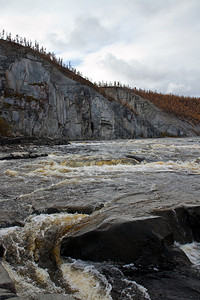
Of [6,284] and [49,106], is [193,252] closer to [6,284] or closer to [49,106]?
[6,284]

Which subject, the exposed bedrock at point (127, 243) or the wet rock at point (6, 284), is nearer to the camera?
the wet rock at point (6, 284)

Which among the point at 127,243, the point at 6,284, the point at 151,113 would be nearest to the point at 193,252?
the point at 127,243

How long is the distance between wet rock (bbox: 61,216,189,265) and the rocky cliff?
38.6 m

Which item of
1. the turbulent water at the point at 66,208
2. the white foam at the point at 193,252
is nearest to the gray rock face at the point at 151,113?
the turbulent water at the point at 66,208

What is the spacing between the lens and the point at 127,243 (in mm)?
4723

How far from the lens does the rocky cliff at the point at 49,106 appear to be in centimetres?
4906

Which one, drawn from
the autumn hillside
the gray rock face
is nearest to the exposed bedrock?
the gray rock face

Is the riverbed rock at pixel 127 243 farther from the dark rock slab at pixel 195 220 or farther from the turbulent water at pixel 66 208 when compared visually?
the dark rock slab at pixel 195 220

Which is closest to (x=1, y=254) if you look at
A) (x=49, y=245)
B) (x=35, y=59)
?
(x=49, y=245)

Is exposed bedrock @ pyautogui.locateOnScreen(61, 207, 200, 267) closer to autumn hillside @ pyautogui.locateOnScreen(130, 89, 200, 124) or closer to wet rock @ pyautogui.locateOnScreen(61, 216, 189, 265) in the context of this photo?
wet rock @ pyautogui.locateOnScreen(61, 216, 189, 265)

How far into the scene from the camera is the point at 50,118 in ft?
185

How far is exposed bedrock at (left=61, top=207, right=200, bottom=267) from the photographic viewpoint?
182 inches

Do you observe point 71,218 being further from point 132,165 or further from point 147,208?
point 132,165

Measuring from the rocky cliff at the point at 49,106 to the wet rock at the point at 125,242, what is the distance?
38623 mm
